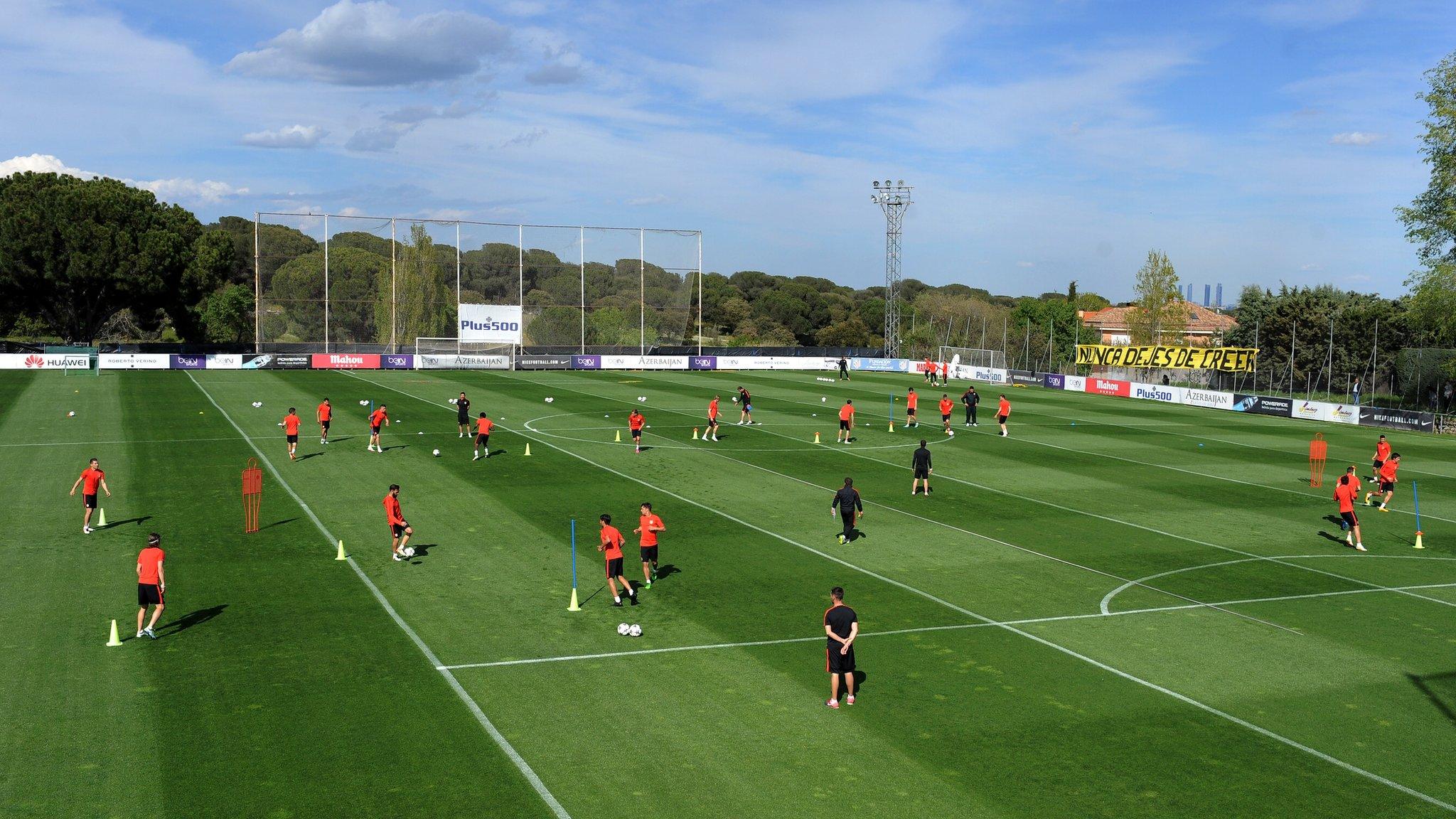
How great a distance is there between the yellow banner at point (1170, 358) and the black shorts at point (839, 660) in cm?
5950

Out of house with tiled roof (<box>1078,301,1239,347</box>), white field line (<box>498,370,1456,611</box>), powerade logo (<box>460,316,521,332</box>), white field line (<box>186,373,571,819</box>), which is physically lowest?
white field line (<box>186,373,571,819</box>)

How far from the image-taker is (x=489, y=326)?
82625mm

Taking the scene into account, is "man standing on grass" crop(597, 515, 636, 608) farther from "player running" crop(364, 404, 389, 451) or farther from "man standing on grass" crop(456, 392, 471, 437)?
"man standing on grass" crop(456, 392, 471, 437)

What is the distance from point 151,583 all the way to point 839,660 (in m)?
10.8

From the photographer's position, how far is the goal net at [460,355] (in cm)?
8138

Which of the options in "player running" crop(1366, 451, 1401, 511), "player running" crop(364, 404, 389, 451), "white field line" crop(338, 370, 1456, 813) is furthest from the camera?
"player running" crop(364, 404, 389, 451)

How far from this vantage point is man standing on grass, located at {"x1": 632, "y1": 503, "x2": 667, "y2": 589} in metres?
20.6

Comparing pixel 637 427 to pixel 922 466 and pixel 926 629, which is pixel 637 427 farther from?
pixel 926 629

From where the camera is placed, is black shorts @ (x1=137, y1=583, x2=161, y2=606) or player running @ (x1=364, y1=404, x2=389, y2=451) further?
player running @ (x1=364, y1=404, x2=389, y2=451)

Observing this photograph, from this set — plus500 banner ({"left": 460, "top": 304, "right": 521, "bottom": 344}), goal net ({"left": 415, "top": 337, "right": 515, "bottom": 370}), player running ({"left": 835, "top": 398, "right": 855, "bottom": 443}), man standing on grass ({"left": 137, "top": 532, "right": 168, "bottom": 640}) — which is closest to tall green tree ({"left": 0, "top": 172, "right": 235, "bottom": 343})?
goal net ({"left": 415, "top": 337, "right": 515, "bottom": 370})

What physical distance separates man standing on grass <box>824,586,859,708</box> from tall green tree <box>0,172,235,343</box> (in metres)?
84.4

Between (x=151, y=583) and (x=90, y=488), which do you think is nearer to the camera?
(x=151, y=583)

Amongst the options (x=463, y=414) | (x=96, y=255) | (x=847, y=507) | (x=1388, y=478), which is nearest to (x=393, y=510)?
(x=847, y=507)

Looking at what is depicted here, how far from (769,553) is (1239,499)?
16660mm
